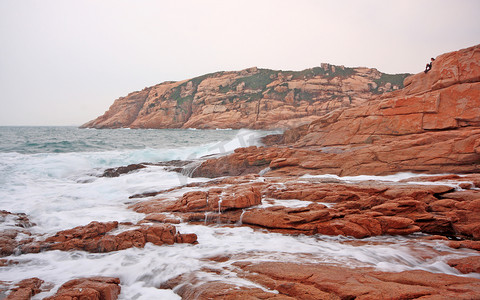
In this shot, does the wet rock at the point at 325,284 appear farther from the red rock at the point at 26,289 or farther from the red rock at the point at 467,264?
the red rock at the point at 26,289

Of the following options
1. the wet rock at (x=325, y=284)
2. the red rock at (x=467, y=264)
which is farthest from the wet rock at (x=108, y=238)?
the red rock at (x=467, y=264)

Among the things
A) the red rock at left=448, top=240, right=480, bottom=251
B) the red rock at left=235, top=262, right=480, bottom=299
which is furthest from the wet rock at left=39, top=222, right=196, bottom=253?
the red rock at left=448, top=240, right=480, bottom=251

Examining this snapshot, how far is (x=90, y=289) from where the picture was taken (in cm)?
375

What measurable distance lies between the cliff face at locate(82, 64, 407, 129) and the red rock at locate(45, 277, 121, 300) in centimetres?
4959

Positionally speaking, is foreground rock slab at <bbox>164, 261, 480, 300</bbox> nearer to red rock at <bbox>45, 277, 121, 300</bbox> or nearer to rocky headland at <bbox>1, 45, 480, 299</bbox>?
rocky headland at <bbox>1, 45, 480, 299</bbox>

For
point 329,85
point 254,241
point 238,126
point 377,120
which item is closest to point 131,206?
point 254,241

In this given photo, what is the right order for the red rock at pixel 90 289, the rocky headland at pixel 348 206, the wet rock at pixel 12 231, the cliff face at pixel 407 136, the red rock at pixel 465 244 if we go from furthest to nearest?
the cliff face at pixel 407 136
the wet rock at pixel 12 231
the red rock at pixel 465 244
the rocky headland at pixel 348 206
the red rock at pixel 90 289

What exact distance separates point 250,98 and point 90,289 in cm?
6641

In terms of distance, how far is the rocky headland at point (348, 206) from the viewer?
3.87 metres

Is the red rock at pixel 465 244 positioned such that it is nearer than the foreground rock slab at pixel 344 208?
Yes

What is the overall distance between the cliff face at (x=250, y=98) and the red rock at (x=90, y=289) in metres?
49.6

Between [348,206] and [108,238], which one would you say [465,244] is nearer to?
[348,206]

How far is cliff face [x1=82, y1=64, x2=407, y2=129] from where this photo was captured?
5925cm

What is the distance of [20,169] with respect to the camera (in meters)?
16.1
